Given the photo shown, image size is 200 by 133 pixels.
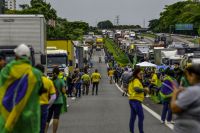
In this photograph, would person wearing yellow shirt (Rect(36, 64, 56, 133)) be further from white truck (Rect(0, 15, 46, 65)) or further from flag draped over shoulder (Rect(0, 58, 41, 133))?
white truck (Rect(0, 15, 46, 65))

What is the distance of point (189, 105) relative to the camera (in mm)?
8531

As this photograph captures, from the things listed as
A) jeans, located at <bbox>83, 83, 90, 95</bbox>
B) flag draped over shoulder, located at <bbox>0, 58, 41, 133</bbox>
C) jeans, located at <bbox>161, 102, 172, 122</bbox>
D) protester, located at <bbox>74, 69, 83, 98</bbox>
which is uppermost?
flag draped over shoulder, located at <bbox>0, 58, 41, 133</bbox>

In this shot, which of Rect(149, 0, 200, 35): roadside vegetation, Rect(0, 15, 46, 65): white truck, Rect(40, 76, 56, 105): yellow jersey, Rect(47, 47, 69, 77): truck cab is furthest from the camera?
Rect(149, 0, 200, 35): roadside vegetation

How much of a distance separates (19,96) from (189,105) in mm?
2335

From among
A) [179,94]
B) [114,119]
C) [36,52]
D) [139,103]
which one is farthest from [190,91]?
[36,52]

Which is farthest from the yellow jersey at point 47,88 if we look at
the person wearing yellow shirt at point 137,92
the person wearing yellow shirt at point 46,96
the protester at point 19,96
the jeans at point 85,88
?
the jeans at point 85,88

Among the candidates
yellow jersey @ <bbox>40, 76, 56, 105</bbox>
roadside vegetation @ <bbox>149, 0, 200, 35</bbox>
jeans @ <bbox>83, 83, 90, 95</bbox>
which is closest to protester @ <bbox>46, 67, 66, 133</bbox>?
yellow jersey @ <bbox>40, 76, 56, 105</bbox>

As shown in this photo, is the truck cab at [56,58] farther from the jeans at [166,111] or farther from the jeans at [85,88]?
the jeans at [166,111]

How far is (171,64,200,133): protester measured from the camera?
8484 millimetres

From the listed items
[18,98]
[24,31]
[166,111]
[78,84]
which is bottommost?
[78,84]

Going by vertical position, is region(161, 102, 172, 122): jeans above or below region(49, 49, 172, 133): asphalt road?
above

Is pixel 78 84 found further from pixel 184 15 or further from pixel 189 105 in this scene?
pixel 184 15

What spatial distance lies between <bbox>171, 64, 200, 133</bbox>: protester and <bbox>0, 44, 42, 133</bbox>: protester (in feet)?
6.49

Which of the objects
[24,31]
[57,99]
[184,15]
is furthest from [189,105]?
[184,15]
